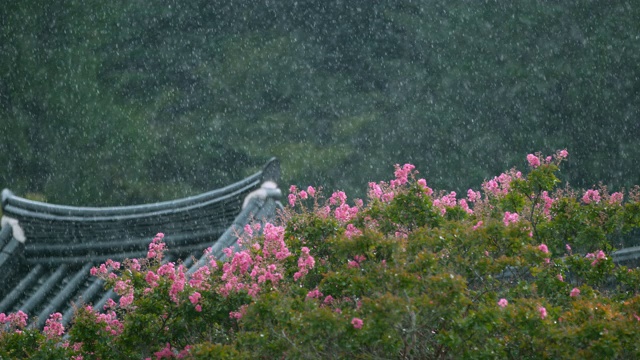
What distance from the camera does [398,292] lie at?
3295 millimetres

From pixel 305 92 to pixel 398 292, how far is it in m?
12.4

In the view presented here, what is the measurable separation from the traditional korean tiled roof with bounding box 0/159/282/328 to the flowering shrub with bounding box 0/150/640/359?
5.90 feet

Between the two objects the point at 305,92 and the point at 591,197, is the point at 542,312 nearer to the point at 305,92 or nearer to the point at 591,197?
the point at 591,197

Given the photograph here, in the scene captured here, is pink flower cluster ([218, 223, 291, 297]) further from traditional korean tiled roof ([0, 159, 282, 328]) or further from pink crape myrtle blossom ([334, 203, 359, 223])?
traditional korean tiled roof ([0, 159, 282, 328])

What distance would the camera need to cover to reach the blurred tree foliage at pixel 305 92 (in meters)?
14.3

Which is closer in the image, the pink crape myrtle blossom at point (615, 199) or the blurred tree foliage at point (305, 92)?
the pink crape myrtle blossom at point (615, 199)

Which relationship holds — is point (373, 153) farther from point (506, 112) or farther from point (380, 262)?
point (380, 262)

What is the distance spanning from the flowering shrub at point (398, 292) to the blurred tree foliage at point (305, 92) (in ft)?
32.7

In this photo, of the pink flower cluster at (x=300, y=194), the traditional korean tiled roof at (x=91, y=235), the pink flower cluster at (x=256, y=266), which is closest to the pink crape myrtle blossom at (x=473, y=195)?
the pink flower cluster at (x=300, y=194)

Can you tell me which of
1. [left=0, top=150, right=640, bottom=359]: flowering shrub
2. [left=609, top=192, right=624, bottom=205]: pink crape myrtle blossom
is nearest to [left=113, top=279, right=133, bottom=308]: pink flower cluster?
[left=0, top=150, right=640, bottom=359]: flowering shrub

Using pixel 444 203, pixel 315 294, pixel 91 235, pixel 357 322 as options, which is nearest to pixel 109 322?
pixel 315 294

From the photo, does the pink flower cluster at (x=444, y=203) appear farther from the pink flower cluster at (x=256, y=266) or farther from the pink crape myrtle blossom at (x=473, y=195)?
the pink flower cluster at (x=256, y=266)

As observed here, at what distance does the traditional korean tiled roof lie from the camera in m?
6.31

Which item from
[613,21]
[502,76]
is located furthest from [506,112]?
[613,21]
